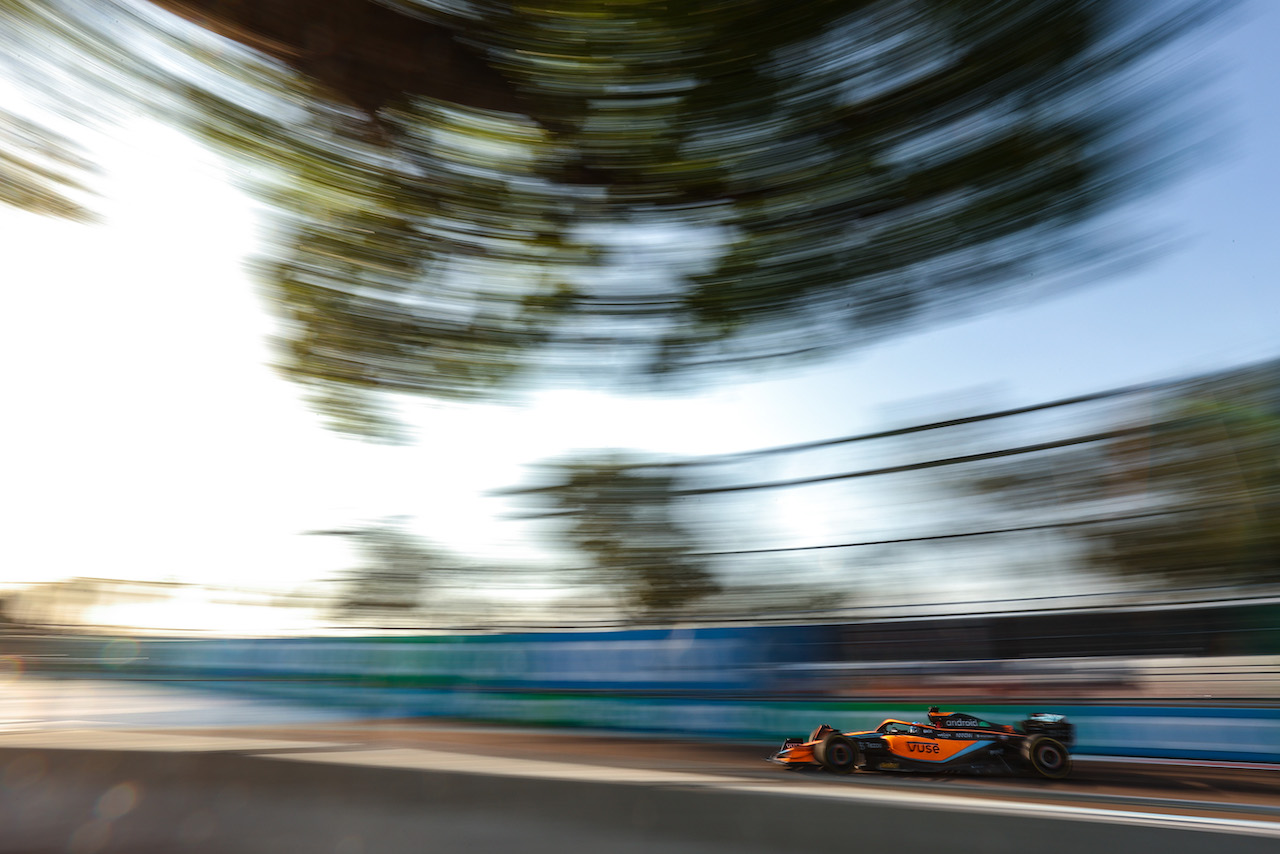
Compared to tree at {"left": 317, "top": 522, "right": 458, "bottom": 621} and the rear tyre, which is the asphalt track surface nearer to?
the rear tyre

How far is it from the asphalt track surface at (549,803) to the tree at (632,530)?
31.5 inches

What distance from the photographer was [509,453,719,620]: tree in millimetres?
3648

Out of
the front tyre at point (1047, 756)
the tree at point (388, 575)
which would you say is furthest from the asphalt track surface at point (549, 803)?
the tree at point (388, 575)

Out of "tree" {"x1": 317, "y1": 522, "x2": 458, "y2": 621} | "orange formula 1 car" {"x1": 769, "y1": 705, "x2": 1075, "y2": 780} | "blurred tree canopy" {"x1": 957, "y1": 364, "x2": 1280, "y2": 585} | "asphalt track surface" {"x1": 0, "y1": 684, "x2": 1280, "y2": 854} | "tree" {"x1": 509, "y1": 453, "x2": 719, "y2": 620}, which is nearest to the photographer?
"asphalt track surface" {"x1": 0, "y1": 684, "x2": 1280, "y2": 854}

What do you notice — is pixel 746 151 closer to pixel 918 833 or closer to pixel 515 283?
pixel 515 283

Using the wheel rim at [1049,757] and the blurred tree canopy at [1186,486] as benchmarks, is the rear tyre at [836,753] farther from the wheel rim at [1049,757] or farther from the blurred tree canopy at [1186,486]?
the blurred tree canopy at [1186,486]

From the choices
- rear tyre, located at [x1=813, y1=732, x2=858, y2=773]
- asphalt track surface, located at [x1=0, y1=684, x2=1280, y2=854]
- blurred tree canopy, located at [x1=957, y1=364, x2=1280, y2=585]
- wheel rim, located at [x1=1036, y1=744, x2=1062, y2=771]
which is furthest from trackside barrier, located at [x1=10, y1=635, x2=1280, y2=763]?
rear tyre, located at [x1=813, y1=732, x2=858, y2=773]

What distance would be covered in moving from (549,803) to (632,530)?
201 cm

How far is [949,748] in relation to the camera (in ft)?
7.43

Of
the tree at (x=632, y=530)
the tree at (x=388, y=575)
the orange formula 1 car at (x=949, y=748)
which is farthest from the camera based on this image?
the tree at (x=388, y=575)

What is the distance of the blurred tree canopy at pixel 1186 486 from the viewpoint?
2438 mm

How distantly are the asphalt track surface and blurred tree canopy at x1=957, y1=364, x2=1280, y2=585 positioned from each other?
58 cm

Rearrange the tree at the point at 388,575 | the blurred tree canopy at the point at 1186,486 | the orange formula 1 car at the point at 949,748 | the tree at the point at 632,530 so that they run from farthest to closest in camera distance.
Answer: the tree at the point at 388,575
the tree at the point at 632,530
the blurred tree canopy at the point at 1186,486
the orange formula 1 car at the point at 949,748

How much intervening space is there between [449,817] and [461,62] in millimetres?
2350
